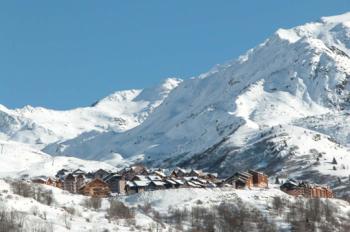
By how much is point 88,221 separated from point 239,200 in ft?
143

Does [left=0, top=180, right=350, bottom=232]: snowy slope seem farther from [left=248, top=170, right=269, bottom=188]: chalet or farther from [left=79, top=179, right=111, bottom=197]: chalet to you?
[left=248, top=170, right=269, bottom=188]: chalet

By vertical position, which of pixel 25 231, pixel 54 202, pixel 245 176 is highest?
pixel 245 176

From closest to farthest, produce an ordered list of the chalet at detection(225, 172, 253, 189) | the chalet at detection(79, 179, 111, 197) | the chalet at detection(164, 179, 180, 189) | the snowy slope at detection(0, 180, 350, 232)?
the snowy slope at detection(0, 180, 350, 232) < the chalet at detection(79, 179, 111, 197) < the chalet at detection(164, 179, 180, 189) < the chalet at detection(225, 172, 253, 189)

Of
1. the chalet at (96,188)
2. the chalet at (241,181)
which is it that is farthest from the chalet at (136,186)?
the chalet at (241,181)

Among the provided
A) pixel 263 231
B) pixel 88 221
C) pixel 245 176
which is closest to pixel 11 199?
pixel 88 221

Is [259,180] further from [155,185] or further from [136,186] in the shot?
[136,186]

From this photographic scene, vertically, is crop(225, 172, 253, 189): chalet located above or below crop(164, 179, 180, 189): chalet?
above

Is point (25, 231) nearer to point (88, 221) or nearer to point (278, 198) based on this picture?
point (88, 221)

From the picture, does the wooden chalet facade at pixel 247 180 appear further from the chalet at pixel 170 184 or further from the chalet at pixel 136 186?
the chalet at pixel 136 186

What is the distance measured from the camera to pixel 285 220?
133 meters

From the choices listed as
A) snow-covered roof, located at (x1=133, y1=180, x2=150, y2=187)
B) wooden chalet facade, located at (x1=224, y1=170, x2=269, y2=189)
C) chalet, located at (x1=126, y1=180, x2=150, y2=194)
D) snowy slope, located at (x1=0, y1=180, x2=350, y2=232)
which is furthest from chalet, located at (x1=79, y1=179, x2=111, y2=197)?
snowy slope, located at (x1=0, y1=180, x2=350, y2=232)

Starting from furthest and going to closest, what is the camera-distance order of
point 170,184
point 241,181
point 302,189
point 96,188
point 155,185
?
1. point 302,189
2. point 241,181
3. point 170,184
4. point 96,188
5. point 155,185

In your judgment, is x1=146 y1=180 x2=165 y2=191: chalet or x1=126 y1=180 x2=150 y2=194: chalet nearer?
x1=146 y1=180 x2=165 y2=191: chalet

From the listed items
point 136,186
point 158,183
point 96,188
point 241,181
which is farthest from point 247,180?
point 96,188
